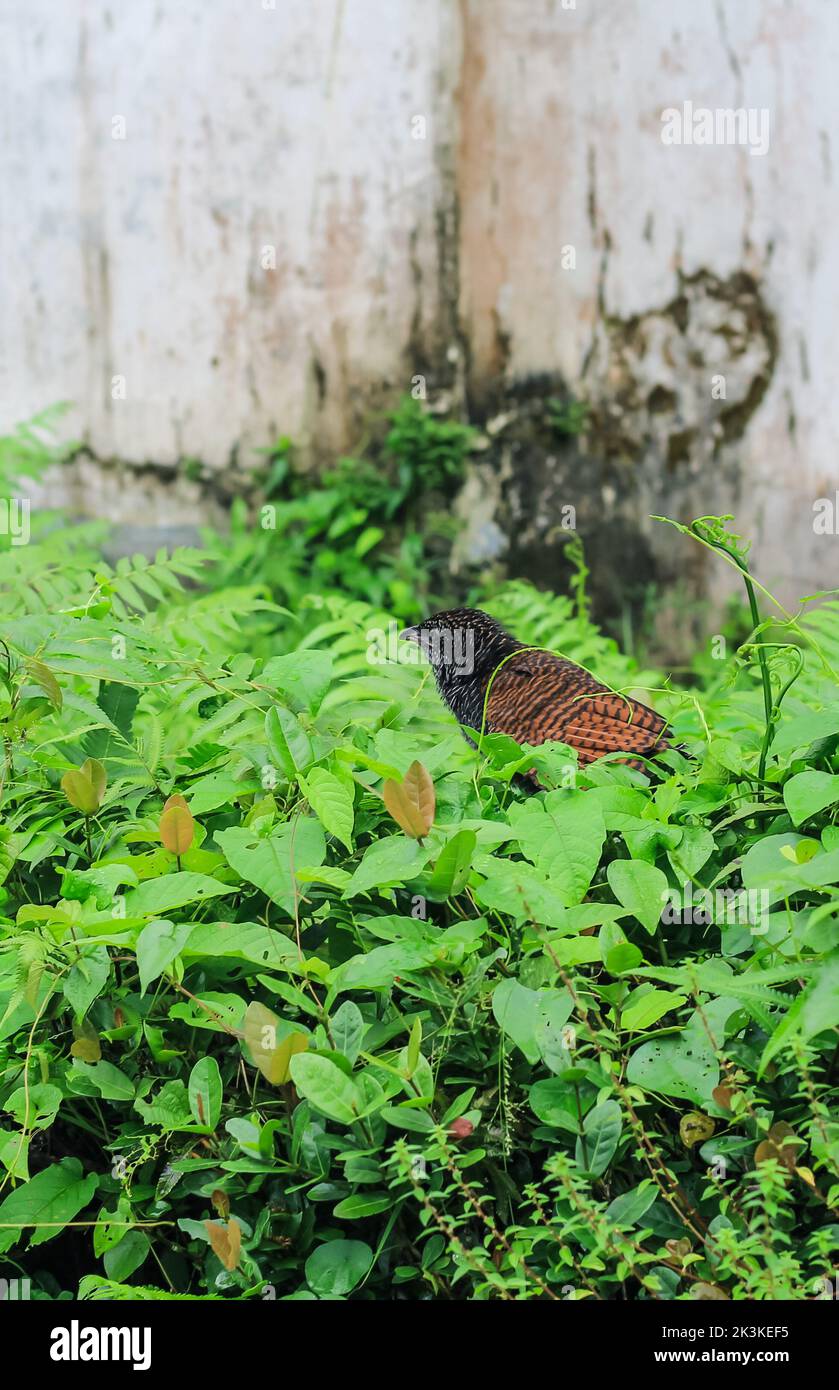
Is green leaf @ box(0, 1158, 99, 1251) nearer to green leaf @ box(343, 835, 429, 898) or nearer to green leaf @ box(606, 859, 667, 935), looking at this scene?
green leaf @ box(343, 835, 429, 898)

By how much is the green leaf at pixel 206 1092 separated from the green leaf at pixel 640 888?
0.46 m

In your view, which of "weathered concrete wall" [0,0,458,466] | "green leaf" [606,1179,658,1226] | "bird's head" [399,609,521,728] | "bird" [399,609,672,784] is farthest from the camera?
"weathered concrete wall" [0,0,458,466]

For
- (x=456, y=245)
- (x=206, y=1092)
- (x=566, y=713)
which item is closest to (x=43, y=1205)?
(x=206, y=1092)

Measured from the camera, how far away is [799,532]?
17.5 feet

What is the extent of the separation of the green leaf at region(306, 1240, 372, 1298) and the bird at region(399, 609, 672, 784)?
662 millimetres

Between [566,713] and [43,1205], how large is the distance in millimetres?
1468

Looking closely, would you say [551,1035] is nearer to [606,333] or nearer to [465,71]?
[606,333]

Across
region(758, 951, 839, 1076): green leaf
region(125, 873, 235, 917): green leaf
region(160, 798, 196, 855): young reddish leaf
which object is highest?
region(160, 798, 196, 855): young reddish leaf

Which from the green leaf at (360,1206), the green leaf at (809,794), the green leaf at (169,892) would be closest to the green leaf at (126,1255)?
the green leaf at (360,1206)

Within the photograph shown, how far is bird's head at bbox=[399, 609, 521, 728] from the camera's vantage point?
9.81 feet

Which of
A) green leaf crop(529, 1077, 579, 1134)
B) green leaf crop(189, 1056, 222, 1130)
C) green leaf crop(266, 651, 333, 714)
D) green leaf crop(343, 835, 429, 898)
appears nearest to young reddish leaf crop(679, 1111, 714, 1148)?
green leaf crop(529, 1077, 579, 1134)

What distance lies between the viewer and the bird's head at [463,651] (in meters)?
2.99

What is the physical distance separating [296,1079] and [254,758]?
0.48 meters

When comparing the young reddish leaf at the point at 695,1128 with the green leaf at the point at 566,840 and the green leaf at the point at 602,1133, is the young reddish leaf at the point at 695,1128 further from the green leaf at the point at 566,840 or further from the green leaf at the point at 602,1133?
the green leaf at the point at 566,840
